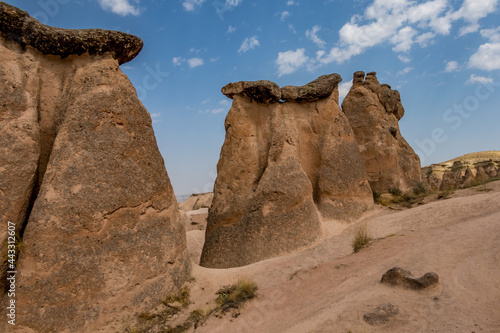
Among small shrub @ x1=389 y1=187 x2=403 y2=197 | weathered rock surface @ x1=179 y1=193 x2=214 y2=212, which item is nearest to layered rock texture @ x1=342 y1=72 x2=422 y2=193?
small shrub @ x1=389 y1=187 x2=403 y2=197

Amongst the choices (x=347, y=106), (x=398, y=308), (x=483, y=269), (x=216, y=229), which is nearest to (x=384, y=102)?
(x=347, y=106)

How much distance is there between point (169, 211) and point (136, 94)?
1.73 metres

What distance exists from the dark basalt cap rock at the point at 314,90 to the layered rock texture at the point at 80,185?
4.24 metres

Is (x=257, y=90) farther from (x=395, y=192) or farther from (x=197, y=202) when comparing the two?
(x=197, y=202)

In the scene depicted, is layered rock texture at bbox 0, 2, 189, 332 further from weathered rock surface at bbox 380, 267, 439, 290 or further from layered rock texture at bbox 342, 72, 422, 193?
layered rock texture at bbox 342, 72, 422, 193

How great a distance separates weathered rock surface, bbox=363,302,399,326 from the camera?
3041 millimetres

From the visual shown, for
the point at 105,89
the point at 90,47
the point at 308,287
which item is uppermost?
the point at 90,47

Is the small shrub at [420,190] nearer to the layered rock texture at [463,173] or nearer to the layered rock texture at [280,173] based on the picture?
the layered rock texture at [463,173]

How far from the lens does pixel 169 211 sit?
183 inches

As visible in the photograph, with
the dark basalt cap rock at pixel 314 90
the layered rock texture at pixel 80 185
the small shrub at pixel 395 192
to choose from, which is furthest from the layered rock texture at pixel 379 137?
the layered rock texture at pixel 80 185

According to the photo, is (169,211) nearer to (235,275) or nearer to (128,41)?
(235,275)

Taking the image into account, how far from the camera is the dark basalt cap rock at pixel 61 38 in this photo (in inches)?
155

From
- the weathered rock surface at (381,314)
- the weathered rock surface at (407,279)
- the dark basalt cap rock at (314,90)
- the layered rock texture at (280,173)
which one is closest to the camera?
the weathered rock surface at (381,314)

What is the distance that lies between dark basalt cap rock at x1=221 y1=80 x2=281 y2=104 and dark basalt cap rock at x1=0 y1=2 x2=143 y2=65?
124 inches
